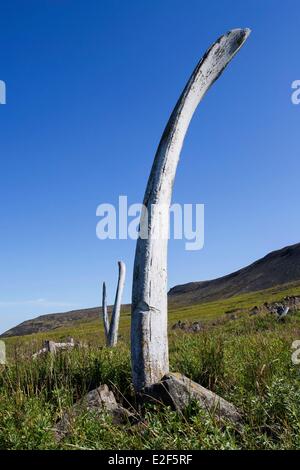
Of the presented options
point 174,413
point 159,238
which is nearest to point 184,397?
point 174,413

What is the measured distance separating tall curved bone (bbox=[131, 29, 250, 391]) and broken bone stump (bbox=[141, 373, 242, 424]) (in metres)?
0.49

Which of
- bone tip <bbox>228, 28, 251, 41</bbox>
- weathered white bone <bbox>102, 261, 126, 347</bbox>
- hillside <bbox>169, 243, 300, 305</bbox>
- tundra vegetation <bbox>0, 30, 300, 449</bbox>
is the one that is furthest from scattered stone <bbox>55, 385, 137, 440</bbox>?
hillside <bbox>169, 243, 300, 305</bbox>

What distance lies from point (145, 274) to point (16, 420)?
259cm

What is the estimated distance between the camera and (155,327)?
21.6 feet

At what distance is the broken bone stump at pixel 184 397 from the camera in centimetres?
517

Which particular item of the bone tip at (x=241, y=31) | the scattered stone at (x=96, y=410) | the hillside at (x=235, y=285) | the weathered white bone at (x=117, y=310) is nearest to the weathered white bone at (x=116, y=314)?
the weathered white bone at (x=117, y=310)

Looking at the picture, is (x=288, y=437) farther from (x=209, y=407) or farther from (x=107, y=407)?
(x=107, y=407)

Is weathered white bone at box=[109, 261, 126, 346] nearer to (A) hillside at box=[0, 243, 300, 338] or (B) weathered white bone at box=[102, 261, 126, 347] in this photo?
(B) weathered white bone at box=[102, 261, 126, 347]

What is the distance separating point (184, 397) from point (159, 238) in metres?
2.37

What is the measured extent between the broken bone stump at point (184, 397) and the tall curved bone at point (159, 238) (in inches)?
19.3

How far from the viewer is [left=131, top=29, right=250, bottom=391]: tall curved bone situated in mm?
6453

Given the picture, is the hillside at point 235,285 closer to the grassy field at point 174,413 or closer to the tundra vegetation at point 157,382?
the grassy field at point 174,413
